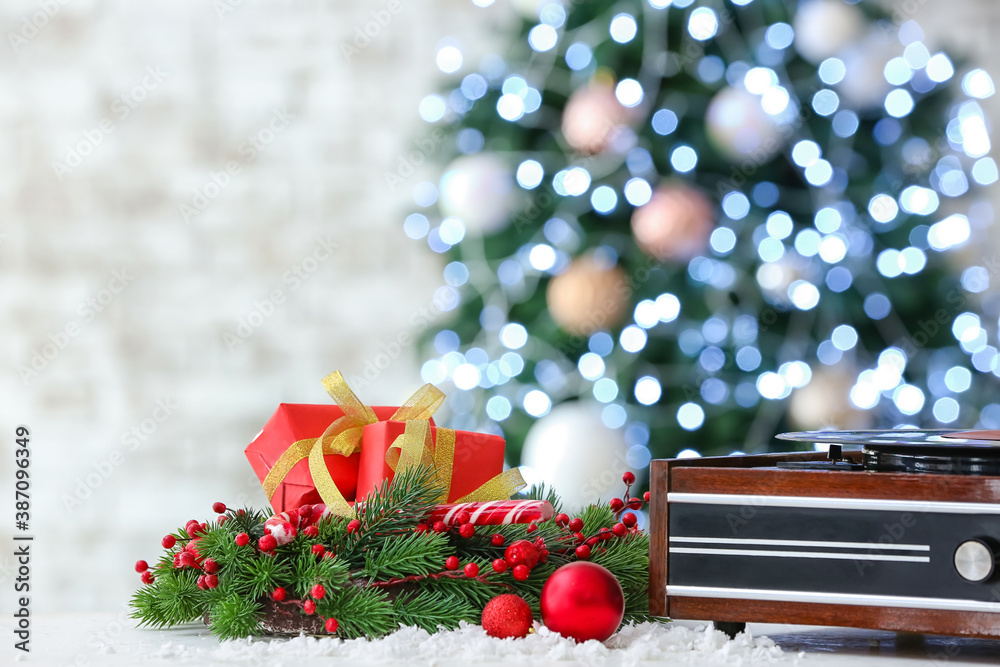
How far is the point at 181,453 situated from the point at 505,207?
3.64 ft

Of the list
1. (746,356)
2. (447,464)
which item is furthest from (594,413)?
(447,464)

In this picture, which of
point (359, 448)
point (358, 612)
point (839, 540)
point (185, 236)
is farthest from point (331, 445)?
point (185, 236)

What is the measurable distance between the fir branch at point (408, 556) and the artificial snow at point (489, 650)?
0.14 ft

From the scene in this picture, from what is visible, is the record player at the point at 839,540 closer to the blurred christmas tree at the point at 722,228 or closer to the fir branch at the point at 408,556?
the fir branch at the point at 408,556

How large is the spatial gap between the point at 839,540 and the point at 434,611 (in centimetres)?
28

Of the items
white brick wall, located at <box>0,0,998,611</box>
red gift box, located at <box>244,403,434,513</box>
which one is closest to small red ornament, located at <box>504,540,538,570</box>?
red gift box, located at <box>244,403,434,513</box>

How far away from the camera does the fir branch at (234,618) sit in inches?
24.8

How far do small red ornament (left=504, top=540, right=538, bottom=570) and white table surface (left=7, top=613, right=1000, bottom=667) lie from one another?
10 cm

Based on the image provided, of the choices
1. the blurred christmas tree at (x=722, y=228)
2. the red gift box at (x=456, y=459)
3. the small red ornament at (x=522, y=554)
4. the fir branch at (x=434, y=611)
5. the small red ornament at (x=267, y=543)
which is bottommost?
the fir branch at (x=434, y=611)

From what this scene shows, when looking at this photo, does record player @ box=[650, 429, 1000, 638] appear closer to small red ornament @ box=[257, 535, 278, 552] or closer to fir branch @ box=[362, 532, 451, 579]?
fir branch @ box=[362, 532, 451, 579]

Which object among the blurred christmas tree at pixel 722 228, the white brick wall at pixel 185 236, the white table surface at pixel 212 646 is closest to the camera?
the white table surface at pixel 212 646

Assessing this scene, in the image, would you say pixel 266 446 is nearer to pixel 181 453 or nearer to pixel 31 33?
pixel 181 453

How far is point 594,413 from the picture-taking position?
1716 millimetres

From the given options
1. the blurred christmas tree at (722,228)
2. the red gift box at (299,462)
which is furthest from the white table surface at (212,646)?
the blurred christmas tree at (722,228)
